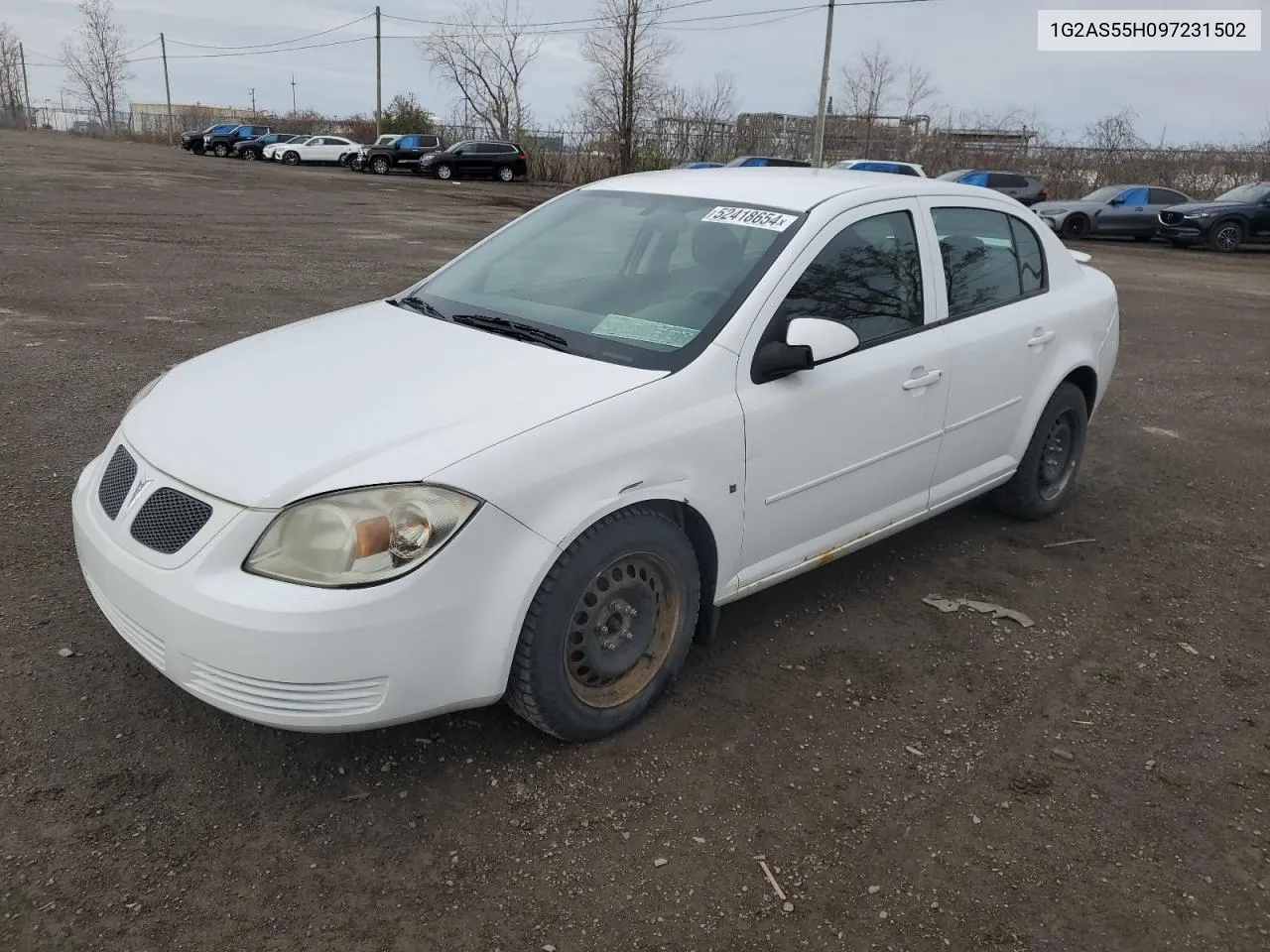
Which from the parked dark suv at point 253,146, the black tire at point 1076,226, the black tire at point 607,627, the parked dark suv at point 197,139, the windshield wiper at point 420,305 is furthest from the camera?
the parked dark suv at point 197,139

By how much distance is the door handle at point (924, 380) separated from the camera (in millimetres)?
3809

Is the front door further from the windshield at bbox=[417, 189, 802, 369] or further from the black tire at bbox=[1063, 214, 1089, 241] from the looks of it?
the black tire at bbox=[1063, 214, 1089, 241]

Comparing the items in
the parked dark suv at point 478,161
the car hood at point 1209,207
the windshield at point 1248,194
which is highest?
the parked dark suv at point 478,161

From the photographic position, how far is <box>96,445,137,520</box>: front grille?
9.52 feet

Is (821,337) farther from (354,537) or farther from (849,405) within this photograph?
(354,537)

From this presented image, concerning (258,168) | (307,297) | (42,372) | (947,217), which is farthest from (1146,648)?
(258,168)

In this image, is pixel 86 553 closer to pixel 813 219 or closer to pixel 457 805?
pixel 457 805

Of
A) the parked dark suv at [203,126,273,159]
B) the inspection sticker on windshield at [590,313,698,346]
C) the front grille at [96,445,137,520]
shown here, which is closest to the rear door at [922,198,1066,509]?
the inspection sticker on windshield at [590,313,698,346]

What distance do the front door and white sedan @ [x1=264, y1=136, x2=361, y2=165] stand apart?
42.1 metres

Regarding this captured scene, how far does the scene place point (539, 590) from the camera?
9.12 ft

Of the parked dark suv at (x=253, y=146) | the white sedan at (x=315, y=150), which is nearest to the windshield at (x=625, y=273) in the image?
the white sedan at (x=315, y=150)

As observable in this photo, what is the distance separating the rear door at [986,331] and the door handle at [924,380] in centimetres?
11

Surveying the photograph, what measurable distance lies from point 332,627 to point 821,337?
176 cm

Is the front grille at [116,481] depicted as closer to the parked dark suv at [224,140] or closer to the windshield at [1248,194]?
the windshield at [1248,194]
